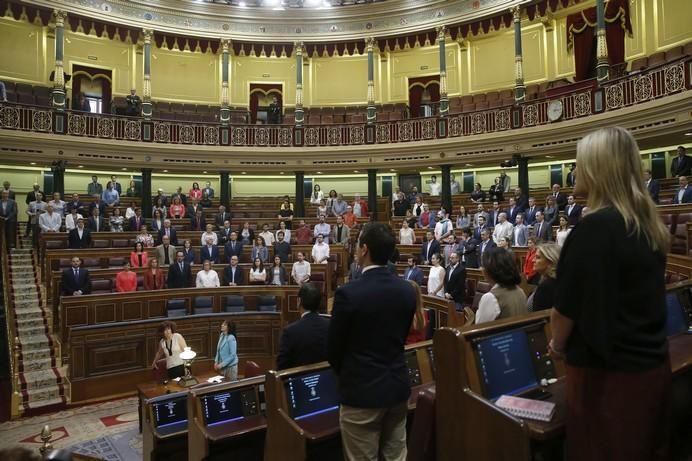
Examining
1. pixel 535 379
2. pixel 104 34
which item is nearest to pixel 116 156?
pixel 104 34

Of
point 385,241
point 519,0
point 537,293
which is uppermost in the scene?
point 519,0

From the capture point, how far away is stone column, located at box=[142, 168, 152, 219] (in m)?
14.6

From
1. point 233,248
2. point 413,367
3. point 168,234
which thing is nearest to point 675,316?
point 413,367

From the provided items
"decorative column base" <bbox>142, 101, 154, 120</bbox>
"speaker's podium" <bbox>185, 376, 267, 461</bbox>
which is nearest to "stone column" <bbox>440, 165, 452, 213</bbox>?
"decorative column base" <bbox>142, 101, 154, 120</bbox>

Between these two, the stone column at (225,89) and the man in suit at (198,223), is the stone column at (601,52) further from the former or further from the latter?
the stone column at (225,89)

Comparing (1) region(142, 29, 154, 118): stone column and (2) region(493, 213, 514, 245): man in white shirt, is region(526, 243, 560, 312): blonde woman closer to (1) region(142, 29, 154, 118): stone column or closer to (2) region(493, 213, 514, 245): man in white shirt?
(2) region(493, 213, 514, 245): man in white shirt

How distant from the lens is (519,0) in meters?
13.9

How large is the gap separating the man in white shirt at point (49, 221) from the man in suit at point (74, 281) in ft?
9.78

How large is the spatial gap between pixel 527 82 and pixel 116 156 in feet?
41.0

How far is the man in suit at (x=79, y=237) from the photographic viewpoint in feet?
31.1

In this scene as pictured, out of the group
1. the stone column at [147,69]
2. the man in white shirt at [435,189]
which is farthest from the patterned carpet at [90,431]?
the stone column at [147,69]

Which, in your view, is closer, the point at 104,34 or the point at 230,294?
the point at 230,294

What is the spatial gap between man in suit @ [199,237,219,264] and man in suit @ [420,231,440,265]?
3925 millimetres

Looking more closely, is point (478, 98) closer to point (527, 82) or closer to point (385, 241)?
point (527, 82)
